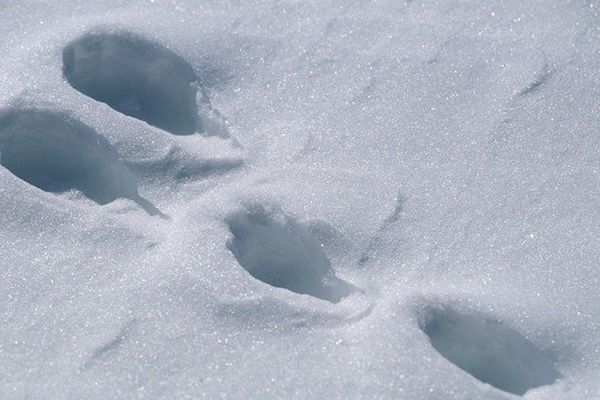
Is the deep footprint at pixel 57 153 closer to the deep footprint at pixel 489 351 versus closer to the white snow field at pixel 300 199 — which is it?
the white snow field at pixel 300 199

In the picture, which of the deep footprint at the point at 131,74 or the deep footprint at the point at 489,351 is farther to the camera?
the deep footprint at the point at 131,74

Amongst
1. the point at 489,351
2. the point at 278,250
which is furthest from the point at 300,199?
the point at 489,351

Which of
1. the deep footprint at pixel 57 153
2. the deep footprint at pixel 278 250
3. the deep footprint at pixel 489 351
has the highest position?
the deep footprint at pixel 489 351

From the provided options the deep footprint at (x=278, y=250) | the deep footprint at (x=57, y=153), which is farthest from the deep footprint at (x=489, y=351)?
the deep footprint at (x=57, y=153)

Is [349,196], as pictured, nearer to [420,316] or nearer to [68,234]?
[420,316]

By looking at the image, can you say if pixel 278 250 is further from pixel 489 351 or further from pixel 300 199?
pixel 489 351

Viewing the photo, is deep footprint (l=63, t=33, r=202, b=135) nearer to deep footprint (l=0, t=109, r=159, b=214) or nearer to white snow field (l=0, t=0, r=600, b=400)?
white snow field (l=0, t=0, r=600, b=400)

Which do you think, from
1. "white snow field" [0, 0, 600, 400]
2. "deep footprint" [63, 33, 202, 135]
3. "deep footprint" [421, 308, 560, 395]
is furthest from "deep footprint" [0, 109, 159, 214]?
"deep footprint" [421, 308, 560, 395]
